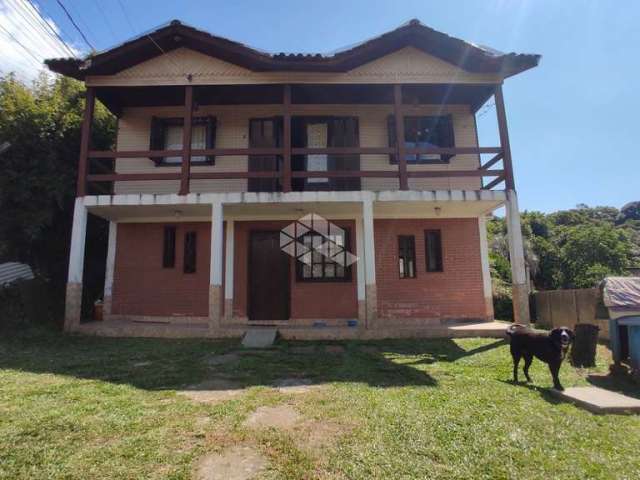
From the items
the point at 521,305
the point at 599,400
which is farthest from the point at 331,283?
the point at 599,400

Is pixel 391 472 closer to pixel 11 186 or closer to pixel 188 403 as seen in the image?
pixel 188 403

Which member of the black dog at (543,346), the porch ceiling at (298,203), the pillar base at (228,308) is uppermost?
the porch ceiling at (298,203)

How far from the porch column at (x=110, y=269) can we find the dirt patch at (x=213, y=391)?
6057 mm

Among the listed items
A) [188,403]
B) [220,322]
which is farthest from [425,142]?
[188,403]

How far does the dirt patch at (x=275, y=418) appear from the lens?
3318 mm

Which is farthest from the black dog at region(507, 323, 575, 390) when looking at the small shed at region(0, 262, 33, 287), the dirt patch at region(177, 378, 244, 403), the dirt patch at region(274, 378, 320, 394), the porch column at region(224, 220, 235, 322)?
the small shed at region(0, 262, 33, 287)

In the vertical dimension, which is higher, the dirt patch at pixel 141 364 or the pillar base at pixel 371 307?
the pillar base at pixel 371 307

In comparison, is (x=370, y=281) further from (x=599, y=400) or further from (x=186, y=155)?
(x=186, y=155)

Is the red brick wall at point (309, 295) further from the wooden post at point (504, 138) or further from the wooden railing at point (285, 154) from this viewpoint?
the wooden post at point (504, 138)

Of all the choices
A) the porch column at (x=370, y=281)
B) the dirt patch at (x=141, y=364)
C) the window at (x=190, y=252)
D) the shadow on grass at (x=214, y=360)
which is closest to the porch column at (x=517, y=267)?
the shadow on grass at (x=214, y=360)

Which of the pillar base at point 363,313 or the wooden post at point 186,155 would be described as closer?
the pillar base at point 363,313

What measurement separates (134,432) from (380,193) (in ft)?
21.2

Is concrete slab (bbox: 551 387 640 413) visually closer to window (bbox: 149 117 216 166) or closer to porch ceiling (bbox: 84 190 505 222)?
porch ceiling (bbox: 84 190 505 222)

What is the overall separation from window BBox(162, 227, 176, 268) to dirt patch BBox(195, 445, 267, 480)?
7532 mm
